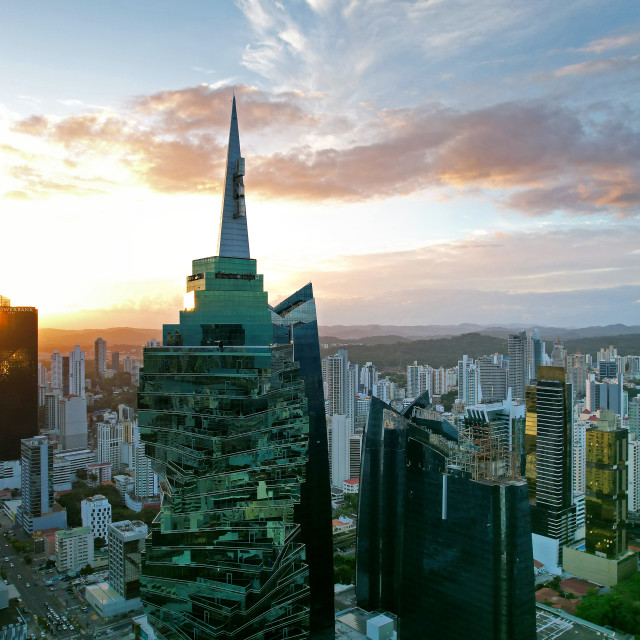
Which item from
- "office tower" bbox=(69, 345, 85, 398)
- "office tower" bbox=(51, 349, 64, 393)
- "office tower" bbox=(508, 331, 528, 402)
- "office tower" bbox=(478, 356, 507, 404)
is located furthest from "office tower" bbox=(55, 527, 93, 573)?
"office tower" bbox=(508, 331, 528, 402)

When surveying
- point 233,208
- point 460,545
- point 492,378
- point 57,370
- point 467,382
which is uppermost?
point 233,208

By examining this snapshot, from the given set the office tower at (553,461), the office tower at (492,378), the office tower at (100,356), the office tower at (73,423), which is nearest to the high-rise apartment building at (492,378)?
the office tower at (492,378)

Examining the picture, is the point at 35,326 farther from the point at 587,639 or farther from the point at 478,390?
the point at 587,639

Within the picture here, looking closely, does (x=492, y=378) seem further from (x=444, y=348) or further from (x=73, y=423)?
(x=73, y=423)

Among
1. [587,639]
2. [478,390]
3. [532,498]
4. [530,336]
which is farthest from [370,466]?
[530,336]

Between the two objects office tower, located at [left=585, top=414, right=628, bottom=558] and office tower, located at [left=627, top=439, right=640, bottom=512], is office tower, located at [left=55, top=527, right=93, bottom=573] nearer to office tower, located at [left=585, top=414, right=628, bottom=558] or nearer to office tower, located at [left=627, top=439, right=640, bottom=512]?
office tower, located at [left=585, top=414, right=628, bottom=558]

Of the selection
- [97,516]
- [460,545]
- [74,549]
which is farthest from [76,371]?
[460,545]
